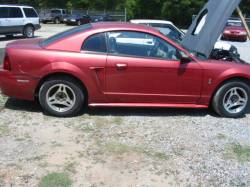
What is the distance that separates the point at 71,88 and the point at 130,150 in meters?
1.61

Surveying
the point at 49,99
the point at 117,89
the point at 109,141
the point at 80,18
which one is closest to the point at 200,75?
the point at 117,89

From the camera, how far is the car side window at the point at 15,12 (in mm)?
20859

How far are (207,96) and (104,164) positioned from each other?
2530 mm

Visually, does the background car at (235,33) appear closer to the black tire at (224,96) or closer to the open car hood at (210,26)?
the open car hood at (210,26)

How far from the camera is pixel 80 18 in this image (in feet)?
132

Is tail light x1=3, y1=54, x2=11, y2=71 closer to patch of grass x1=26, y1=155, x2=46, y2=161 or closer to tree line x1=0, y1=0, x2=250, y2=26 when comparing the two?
patch of grass x1=26, y1=155, x2=46, y2=161

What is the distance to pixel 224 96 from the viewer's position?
21.7 feet

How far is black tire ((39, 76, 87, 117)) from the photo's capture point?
244 inches

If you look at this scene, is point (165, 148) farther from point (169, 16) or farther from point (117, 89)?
point (169, 16)

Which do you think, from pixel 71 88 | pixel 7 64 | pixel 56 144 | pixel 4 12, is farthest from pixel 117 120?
pixel 4 12

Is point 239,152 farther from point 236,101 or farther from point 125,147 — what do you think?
point 236,101

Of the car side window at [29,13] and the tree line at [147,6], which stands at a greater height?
the car side window at [29,13]

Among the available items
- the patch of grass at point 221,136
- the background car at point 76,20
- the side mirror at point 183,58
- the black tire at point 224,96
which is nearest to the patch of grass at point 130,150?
the patch of grass at point 221,136

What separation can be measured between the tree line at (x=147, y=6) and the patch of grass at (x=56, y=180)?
42480 mm
